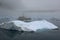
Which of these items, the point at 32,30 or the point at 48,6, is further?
the point at 48,6

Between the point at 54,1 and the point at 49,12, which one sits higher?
the point at 54,1

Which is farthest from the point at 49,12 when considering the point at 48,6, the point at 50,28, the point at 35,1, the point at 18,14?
the point at 50,28

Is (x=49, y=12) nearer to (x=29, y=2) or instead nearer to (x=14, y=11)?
(x=29, y=2)

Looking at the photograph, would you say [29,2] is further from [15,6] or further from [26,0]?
[15,6]

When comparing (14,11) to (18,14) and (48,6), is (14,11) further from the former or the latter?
(48,6)

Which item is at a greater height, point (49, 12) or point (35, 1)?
point (35, 1)

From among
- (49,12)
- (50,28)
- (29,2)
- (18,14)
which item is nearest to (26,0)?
(29,2)

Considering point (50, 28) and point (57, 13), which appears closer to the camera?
point (50, 28)
